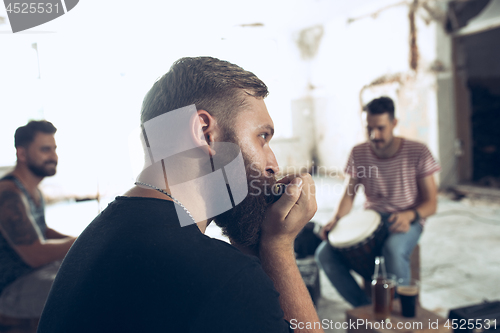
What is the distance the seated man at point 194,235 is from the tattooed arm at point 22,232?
120cm

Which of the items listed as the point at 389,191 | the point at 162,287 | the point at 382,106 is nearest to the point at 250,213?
the point at 162,287

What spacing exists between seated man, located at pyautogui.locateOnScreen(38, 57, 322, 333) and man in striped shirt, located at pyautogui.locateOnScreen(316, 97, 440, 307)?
1564 mm

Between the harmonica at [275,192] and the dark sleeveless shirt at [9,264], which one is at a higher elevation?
the harmonica at [275,192]

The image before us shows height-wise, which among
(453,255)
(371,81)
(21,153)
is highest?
(371,81)

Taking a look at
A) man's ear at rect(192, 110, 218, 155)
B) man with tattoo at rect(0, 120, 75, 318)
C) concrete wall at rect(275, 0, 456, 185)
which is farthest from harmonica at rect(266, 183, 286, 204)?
concrete wall at rect(275, 0, 456, 185)

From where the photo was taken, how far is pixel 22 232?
1761 millimetres

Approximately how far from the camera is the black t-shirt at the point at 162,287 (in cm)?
63

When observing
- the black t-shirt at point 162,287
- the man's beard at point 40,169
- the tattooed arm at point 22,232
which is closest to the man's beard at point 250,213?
the black t-shirt at point 162,287

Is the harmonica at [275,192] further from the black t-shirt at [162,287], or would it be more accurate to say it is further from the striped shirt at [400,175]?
the striped shirt at [400,175]

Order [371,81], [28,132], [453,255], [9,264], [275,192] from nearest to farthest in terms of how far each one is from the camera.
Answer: [275,192] < [9,264] < [28,132] < [453,255] < [371,81]

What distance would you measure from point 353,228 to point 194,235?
1.91m

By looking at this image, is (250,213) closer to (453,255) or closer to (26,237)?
(26,237)

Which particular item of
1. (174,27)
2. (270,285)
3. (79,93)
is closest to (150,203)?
(270,285)

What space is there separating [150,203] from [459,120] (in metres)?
7.43
